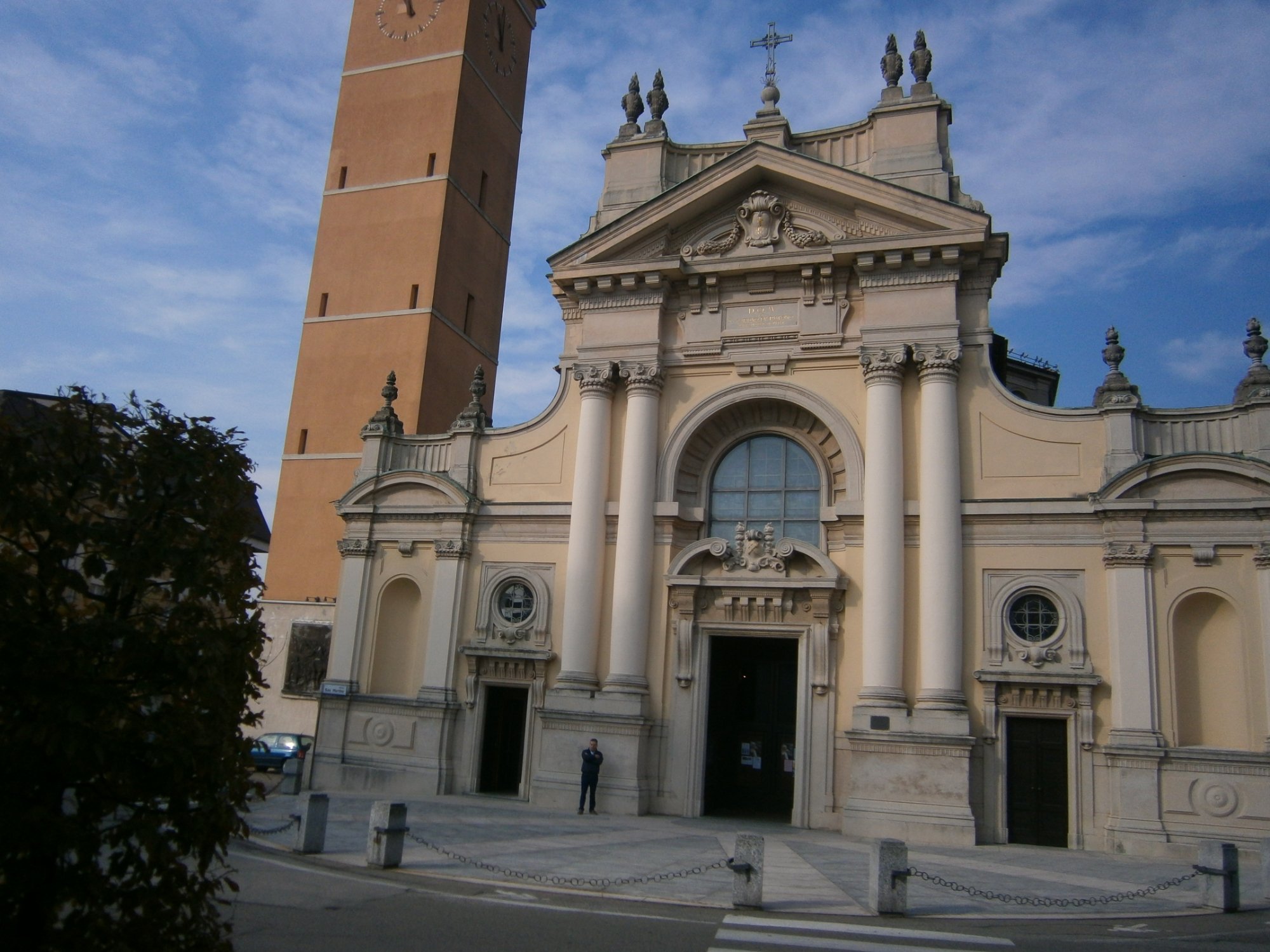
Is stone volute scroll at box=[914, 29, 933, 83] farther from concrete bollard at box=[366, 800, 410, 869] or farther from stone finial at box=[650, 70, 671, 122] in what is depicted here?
concrete bollard at box=[366, 800, 410, 869]

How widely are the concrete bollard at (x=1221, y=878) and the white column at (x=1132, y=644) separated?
19.6 ft

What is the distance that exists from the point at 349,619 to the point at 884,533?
12.6m

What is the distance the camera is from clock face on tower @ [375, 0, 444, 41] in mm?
34531

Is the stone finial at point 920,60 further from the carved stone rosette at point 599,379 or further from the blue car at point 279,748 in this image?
the blue car at point 279,748

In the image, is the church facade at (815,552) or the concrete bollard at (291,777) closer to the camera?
the church facade at (815,552)

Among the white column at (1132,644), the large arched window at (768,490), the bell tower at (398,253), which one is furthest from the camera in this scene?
the bell tower at (398,253)

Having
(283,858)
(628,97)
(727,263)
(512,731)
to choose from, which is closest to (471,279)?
(628,97)

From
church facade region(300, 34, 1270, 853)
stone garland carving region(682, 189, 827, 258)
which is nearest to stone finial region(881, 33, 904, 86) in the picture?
church facade region(300, 34, 1270, 853)

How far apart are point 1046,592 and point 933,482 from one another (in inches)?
116

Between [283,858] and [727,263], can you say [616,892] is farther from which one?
[727,263]

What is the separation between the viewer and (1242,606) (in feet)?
58.4

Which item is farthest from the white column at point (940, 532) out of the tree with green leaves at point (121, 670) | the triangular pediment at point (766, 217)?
the tree with green leaves at point (121, 670)

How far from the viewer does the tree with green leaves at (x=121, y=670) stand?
5.61 metres

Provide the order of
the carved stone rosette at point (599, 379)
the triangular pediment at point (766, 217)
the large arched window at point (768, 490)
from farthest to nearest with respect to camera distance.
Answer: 1. the carved stone rosette at point (599, 379)
2. the large arched window at point (768, 490)
3. the triangular pediment at point (766, 217)
